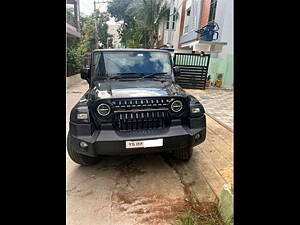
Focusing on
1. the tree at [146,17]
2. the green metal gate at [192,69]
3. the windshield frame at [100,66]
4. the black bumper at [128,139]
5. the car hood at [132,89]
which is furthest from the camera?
the tree at [146,17]

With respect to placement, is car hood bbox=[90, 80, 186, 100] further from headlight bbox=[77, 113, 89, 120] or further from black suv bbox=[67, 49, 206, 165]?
headlight bbox=[77, 113, 89, 120]

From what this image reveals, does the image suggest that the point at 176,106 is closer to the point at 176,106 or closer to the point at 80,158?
the point at 176,106

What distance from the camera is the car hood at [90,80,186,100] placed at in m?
2.62

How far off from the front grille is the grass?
986mm

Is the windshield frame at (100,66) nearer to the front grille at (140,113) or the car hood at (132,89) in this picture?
the car hood at (132,89)

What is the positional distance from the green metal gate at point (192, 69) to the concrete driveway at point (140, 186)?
719 centimetres

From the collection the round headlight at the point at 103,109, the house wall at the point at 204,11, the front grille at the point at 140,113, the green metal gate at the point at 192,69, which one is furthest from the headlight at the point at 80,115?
the house wall at the point at 204,11

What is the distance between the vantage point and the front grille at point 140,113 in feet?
8.26

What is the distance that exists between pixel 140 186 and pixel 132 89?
4.08 ft

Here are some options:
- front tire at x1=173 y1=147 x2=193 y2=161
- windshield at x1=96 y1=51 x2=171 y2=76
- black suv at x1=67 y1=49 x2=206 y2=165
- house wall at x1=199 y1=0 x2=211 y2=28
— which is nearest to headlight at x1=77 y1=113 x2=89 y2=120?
black suv at x1=67 y1=49 x2=206 y2=165
